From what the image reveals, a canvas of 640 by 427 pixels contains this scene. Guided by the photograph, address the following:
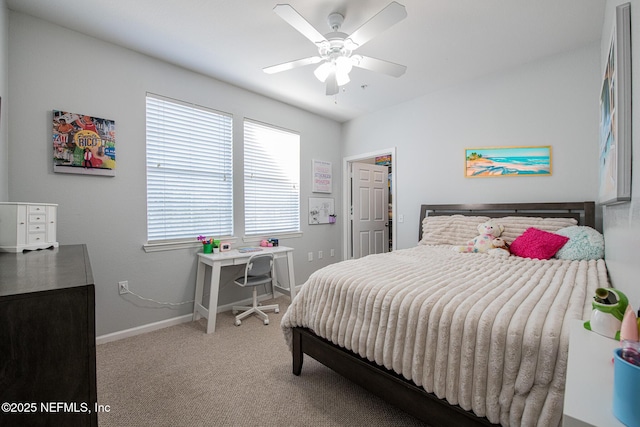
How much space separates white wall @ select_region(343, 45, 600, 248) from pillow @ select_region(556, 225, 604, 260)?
1.75 ft

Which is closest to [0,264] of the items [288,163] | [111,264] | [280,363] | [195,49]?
[111,264]

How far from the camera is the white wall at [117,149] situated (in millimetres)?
2098

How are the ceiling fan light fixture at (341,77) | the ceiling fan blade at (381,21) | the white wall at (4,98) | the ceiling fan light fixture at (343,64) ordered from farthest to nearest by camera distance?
the ceiling fan light fixture at (341,77), the ceiling fan light fixture at (343,64), the white wall at (4,98), the ceiling fan blade at (381,21)

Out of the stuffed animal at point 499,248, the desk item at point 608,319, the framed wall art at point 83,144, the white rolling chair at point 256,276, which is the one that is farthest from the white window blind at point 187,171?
the desk item at point 608,319

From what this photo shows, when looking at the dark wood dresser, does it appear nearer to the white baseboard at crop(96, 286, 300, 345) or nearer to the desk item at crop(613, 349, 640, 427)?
the desk item at crop(613, 349, 640, 427)

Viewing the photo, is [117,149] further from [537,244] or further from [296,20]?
[537,244]

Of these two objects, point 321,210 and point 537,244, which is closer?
point 537,244

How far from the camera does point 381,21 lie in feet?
5.37

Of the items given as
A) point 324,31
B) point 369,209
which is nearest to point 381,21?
point 324,31

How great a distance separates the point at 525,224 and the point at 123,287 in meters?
3.79

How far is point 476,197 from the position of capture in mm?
3170

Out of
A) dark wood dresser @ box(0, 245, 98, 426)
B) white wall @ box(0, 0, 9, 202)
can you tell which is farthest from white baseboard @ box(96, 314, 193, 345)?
dark wood dresser @ box(0, 245, 98, 426)

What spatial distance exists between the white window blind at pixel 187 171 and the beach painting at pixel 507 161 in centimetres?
284

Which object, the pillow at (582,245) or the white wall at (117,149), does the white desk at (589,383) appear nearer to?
the pillow at (582,245)
